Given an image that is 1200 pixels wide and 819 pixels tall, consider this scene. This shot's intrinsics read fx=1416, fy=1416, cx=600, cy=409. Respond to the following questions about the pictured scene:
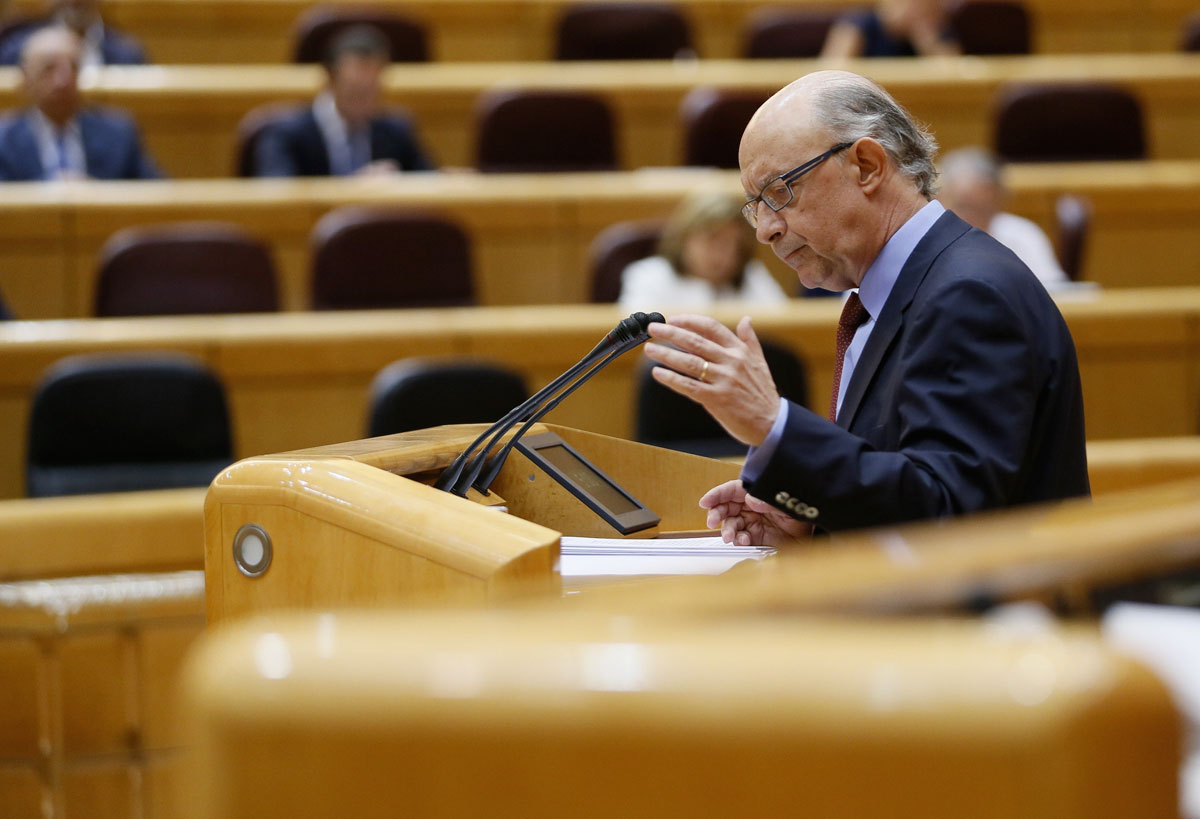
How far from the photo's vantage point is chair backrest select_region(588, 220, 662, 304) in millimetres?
2072

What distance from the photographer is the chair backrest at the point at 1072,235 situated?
2.09 m

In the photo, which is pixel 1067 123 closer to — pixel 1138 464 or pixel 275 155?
pixel 1138 464

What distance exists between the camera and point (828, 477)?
0.63m

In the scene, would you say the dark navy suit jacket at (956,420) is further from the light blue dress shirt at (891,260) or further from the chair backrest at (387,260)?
the chair backrest at (387,260)

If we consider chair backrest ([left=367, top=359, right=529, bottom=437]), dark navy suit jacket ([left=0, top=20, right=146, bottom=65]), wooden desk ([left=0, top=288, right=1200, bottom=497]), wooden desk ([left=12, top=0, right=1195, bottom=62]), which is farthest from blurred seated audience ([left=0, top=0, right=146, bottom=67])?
chair backrest ([left=367, top=359, right=529, bottom=437])

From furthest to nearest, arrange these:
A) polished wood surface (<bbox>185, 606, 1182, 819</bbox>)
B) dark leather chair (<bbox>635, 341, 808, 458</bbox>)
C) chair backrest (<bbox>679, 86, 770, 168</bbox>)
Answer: chair backrest (<bbox>679, 86, 770, 168</bbox>), dark leather chair (<bbox>635, 341, 808, 458</bbox>), polished wood surface (<bbox>185, 606, 1182, 819</bbox>)

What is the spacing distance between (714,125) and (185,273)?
93 cm

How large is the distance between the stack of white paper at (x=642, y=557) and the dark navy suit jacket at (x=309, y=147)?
1765mm

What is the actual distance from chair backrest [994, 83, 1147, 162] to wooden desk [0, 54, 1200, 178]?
8cm

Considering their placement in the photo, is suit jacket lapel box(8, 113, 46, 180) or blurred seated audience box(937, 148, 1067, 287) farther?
suit jacket lapel box(8, 113, 46, 180)

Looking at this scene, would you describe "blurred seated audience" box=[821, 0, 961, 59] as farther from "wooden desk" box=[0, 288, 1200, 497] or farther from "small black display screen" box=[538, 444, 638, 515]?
"small black display screen" box=[538, 444, 638, 515]

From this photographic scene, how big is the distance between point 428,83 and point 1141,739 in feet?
8.04

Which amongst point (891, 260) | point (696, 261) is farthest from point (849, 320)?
point (696, 261)

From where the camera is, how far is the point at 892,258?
719 mm
